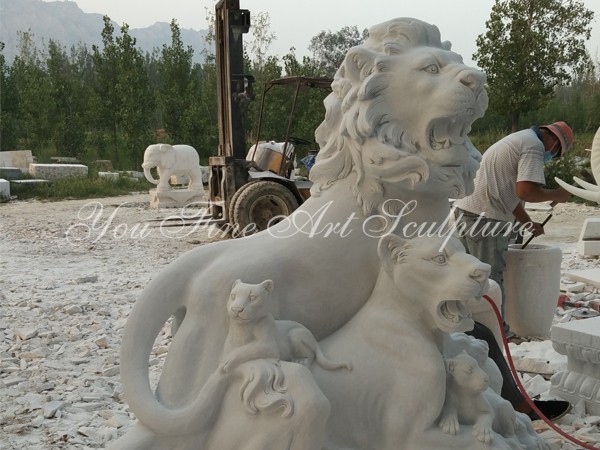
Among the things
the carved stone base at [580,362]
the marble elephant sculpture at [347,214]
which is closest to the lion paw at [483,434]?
the marble elephant sculpture at [347,214]

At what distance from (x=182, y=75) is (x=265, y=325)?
1943 cm

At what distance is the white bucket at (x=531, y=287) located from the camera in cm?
378

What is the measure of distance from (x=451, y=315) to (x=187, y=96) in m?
19.1

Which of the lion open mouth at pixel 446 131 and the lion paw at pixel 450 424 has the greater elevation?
the lion open mouth at pixel 446 131

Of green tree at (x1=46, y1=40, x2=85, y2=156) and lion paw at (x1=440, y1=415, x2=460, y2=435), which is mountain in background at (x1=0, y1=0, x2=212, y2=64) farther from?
lion paw at (x1=440, y1=415, x2=460, y2=435)

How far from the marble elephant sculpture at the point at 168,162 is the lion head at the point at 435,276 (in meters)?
9.70

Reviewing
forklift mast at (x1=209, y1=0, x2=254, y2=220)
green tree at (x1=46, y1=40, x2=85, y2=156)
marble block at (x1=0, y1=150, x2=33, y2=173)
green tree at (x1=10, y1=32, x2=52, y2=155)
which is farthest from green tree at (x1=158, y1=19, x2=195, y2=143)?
forklift mast at (x1=209, y1=0, x2=254, y2=220)

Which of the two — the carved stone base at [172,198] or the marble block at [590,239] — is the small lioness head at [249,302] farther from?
the carved stone base at [172,198]

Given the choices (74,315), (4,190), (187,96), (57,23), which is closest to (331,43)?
(187,96)

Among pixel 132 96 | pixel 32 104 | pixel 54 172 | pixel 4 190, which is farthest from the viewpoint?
pixel 132 96

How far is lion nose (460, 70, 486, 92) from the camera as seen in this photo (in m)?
1.62

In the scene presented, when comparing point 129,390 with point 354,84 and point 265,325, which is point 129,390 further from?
point 354,84

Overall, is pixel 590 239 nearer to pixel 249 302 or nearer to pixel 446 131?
pixel 446 131

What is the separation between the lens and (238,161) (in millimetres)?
7766
